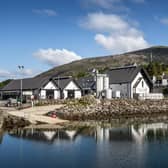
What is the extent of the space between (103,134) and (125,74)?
103 feet

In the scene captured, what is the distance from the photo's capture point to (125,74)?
63031 millimetres

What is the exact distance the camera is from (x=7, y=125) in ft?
124

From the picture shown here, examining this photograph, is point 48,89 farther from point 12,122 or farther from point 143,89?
point 12,122

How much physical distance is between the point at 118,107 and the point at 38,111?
12.5 meters

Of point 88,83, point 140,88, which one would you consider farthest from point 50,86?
point 140,88

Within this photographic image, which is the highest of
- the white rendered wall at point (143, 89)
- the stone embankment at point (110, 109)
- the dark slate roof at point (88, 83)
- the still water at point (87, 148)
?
the dark slate roof at point (88, 83)

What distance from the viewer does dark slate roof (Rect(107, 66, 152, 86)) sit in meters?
61.4

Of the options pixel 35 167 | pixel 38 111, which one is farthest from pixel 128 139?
pixel 38 111

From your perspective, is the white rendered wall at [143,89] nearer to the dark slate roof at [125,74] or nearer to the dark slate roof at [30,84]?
the dark slate roof at [125,74]

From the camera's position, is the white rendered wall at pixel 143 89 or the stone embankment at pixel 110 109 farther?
the white rendered wall at pixel 143 89

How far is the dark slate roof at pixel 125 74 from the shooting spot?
6138cm

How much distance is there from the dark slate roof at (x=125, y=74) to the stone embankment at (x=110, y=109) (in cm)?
718

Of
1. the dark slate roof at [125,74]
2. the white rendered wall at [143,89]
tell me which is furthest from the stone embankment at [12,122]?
the white rendered wall at [143,89]

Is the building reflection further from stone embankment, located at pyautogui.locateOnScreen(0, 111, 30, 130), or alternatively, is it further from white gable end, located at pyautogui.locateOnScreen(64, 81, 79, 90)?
white gable end, located at pyautogui.locateOnScreen(64, 81, 79, 90)
